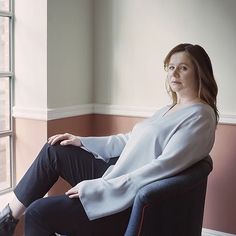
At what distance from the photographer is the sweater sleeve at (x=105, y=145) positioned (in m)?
2.25

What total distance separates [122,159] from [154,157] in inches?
5.9

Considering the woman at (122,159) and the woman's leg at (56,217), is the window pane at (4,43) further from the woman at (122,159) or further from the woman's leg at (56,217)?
the woman's leg at (56,217)

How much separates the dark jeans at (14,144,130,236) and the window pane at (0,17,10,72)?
72 centimetres

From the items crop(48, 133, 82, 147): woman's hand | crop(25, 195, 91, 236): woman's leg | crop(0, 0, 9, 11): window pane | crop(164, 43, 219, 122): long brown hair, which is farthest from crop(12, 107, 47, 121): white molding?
crop(164, 43, 219, 122): long brown hair

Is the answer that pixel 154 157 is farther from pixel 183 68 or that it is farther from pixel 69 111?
pixel 69 111

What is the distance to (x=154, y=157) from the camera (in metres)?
2.00

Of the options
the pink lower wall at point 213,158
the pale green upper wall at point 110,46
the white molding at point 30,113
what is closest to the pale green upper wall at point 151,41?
the pale green upper wall at point 110,46

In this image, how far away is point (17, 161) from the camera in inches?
109

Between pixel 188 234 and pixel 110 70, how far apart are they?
1.31 meters

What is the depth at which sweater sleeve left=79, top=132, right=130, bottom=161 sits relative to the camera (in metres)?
2.25

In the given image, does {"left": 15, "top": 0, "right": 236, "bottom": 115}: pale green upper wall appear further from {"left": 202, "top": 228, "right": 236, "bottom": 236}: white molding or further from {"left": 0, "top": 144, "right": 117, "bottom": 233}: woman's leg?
{"left": 202, "top": 228, "right": 236, "bottom": 236}: white molding

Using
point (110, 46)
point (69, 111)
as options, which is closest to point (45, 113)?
point (69, 111)

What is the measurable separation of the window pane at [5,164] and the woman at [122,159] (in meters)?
0.60

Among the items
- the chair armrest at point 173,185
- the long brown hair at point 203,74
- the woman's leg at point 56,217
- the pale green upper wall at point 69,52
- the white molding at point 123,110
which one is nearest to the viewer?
the chair armrest at point 173,185
